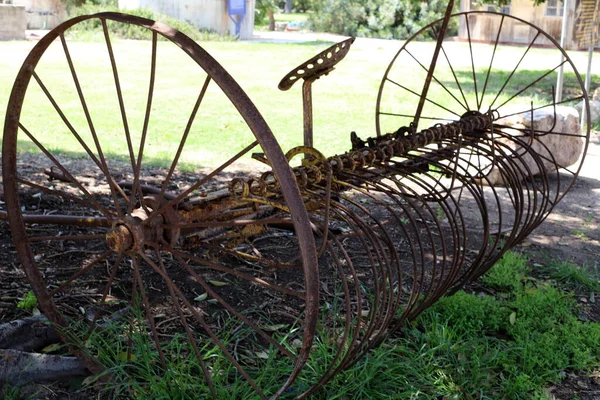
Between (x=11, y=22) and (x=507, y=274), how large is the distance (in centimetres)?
1421

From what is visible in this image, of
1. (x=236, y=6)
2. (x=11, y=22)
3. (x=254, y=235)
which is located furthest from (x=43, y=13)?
(x=254, y=235)

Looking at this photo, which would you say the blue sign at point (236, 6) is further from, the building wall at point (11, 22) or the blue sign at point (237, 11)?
the building wall at point (11, 22)

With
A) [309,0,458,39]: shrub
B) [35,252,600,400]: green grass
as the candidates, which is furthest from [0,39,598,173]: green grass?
[309,0,458,39]: shrub

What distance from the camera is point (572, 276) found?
13.8ft

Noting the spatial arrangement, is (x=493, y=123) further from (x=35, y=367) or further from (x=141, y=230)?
(x=35, y=367)

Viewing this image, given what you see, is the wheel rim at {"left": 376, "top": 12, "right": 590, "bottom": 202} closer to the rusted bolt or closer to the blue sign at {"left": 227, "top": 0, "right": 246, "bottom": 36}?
the rusted bolt

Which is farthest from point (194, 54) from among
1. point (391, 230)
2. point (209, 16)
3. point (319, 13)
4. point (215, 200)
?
point (319, 13)

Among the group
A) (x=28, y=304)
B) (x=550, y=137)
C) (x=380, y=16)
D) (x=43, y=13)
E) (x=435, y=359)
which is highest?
(x=380, y=16)

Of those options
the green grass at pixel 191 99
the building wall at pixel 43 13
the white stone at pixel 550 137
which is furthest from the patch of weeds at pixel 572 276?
the building wall at pixel 43 13

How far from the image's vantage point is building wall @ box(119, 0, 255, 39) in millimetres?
19781

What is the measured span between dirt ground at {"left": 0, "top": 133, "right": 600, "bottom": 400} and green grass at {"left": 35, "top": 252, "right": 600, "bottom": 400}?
104mm

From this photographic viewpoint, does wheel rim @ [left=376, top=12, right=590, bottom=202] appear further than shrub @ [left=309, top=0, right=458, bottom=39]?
No

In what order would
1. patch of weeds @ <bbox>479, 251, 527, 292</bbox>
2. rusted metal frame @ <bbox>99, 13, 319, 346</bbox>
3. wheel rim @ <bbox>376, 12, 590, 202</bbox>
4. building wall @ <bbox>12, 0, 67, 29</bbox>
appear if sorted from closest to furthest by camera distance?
rusted metal frame @ <bbox>99, 13, 319, 346</bbox>, patch of weeds @ <bbox>479, 251, 527, 292</bbox>, wheel rim @ <bbox>376, 12, 590, 202</bbox>, building wall @ <bbox>12, 0, 67, 29</bbox>

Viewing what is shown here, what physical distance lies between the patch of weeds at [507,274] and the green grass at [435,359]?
0.13m
